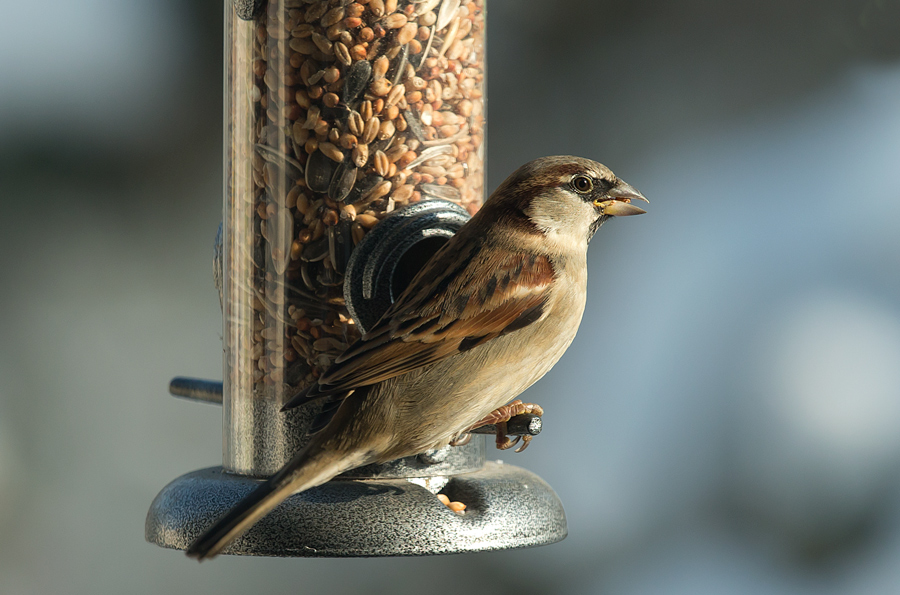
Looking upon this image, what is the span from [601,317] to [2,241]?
13.7 ft

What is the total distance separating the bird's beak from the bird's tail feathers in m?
0.97

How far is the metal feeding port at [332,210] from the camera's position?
279cm

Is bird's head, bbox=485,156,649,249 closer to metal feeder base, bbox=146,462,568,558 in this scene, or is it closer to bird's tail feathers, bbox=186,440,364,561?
metal feeder base, bbox=146,462,568,558

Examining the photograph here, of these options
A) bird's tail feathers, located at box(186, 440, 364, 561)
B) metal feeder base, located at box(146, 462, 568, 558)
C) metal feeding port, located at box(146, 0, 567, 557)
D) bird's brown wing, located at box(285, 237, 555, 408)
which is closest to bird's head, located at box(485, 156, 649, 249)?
bird's brown wing, located at box(285, 237, 555, 408)

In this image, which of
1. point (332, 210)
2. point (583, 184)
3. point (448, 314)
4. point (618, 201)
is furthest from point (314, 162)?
point (618, 201)

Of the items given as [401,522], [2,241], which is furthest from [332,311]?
[2,241]

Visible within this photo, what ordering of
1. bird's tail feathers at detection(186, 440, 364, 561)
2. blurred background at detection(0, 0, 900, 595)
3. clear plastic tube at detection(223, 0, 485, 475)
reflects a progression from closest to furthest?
bird's tail feathers at detection(186, 440, 364, 561)
clear plastic tube at detection(223, 0, 485, 475)
blurred background at detection(0, 0, 900, 595)

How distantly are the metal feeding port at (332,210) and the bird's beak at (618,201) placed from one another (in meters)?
0.40

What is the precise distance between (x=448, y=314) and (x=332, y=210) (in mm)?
530

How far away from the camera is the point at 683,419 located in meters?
6.99

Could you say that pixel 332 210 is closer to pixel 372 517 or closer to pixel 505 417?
pixel 505 417

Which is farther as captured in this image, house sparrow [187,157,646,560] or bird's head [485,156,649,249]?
bird's head [485,156,649,249]

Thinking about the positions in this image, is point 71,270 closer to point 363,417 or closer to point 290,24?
point 290,24

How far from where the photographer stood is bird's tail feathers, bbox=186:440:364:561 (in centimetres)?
221
